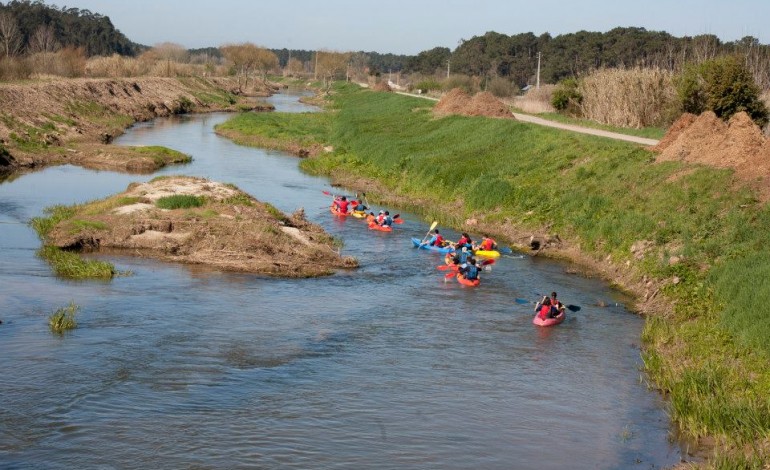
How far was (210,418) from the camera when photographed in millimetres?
14633

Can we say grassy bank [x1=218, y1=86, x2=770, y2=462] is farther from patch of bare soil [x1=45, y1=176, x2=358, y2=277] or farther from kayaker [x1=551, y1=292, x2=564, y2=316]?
patch of bare soil [x1=45, y1=176, x2=358, y2=277]

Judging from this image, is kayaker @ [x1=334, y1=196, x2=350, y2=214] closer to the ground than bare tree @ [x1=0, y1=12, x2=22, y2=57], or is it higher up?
closer to the ground

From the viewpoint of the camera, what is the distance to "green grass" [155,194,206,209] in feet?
91.2

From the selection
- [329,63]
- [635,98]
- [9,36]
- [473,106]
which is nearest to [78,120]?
[473,106]

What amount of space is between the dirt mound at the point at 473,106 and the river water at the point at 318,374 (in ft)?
94.5

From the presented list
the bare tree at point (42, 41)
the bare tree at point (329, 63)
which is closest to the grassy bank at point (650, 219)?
the bare tree at point (42, 41)

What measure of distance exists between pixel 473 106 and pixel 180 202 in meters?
30.7

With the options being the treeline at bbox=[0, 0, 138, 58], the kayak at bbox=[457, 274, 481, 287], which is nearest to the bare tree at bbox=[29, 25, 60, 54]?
the treeline at bbox=[0, 0, 138, 58]

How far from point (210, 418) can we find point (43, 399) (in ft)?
9.42

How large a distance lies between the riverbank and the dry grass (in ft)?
81.9

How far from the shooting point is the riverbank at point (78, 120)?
4456 centimetres

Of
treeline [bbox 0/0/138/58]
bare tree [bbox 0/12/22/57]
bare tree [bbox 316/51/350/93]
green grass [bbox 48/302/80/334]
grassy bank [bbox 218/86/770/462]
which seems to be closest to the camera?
grassy bank [bbox 218/86/770/462]

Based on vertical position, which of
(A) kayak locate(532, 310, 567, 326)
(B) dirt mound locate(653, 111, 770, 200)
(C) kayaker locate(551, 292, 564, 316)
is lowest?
(A) kayak locate(532, 310, 567, 326)

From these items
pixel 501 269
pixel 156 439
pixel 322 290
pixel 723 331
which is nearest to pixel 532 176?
pixel 501 269
